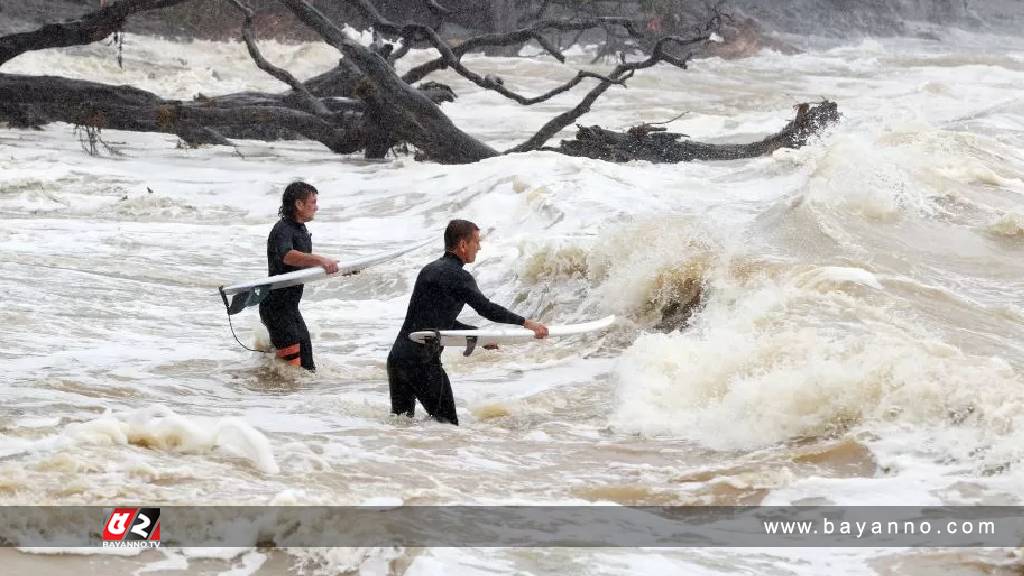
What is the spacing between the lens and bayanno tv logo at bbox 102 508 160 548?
158 inches

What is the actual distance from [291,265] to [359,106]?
10.7m

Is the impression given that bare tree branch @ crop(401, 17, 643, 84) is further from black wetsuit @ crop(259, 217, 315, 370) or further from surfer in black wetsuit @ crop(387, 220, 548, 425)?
surfer in black wetsuit @ crop(387, 220, 548, 425)

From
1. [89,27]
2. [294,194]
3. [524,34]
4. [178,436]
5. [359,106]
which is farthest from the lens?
[359,106]

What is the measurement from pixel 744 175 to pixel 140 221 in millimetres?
7012

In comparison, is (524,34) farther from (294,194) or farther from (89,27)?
(294,194)

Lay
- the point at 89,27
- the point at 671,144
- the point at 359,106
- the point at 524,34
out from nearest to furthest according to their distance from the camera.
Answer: the point at 89,27 → the point at 524,34 → the point at 671,144 → the point at 359,106

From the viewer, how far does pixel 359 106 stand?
17750 millimetres

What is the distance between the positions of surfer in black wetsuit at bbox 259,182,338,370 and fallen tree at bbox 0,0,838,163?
8.39 meters

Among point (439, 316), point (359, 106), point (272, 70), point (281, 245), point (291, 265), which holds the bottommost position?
point (439, 316)

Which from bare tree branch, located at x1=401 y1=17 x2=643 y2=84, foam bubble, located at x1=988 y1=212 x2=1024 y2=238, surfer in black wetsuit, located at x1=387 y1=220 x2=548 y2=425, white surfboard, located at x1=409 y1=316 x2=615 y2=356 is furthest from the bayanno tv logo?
bare tree branch, located at x1=401 y1=17 x2=643 y2=84

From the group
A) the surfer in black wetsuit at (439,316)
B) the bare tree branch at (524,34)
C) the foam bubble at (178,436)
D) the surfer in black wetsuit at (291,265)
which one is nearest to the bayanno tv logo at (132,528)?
the foam bubble at (178,436)

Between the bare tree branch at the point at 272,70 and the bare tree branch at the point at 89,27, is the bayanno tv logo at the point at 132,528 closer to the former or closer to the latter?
the bare tree branch at the point at 272,70

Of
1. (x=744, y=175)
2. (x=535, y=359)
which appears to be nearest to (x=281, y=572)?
(x=535, y=359)

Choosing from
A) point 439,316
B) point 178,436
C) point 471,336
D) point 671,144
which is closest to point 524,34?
point 671,144
